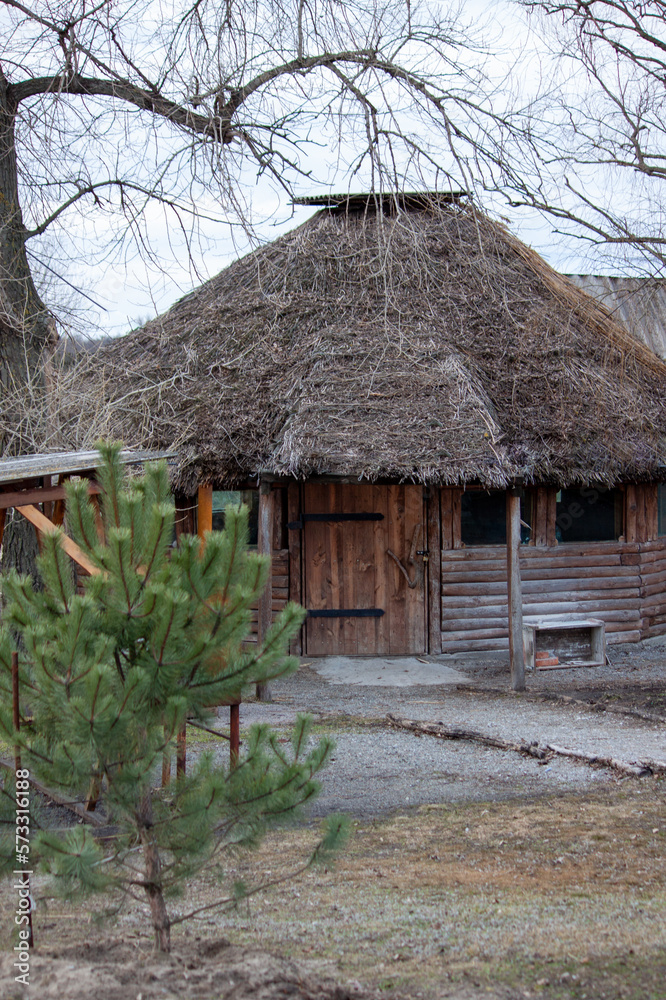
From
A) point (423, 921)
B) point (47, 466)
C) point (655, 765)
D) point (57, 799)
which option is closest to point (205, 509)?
point (47, 466)

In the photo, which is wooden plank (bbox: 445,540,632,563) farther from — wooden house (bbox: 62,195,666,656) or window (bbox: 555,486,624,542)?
window (bbox: 555,486,624,542)

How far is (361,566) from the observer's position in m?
11.7

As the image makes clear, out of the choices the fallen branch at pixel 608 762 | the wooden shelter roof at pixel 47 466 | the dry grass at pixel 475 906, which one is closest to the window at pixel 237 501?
the fallen branch at pixel 608 762

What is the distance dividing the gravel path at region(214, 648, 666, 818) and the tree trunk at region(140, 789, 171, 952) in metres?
2.58

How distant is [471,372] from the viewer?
1138cm

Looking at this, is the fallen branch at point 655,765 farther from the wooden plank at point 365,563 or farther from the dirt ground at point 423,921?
the wooden plank at point 365,563

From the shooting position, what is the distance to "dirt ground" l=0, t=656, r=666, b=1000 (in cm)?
311

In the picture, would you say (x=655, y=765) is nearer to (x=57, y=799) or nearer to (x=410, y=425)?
(x=57, y=799)

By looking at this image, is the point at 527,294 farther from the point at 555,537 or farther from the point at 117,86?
the point at 117,86

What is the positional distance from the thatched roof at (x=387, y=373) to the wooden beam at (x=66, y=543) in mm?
5364

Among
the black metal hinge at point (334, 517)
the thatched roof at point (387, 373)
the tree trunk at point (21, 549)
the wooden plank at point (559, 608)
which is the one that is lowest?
the wooden plank at point (559, 608)

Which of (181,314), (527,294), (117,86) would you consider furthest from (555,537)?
(117,86)

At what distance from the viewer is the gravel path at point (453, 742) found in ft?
20.4

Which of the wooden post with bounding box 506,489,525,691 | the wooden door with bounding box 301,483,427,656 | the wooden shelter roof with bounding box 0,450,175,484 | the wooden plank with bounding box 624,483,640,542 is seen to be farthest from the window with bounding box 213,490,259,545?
the wooden shelter roof with bounding box 0,450,175,484
